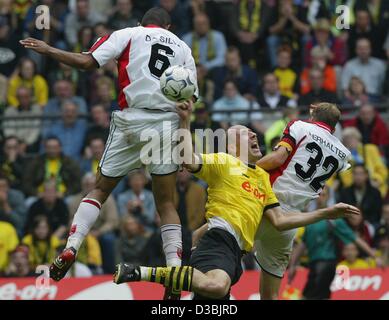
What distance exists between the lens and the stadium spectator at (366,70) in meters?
21.5

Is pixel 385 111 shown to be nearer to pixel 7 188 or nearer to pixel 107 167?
pixel 7 188

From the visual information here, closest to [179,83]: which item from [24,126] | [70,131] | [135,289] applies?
[135,289]

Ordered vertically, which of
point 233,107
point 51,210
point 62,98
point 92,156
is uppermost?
point 62,98

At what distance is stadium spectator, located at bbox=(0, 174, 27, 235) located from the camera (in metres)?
19.4

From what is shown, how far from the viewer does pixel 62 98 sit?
69.6 ft

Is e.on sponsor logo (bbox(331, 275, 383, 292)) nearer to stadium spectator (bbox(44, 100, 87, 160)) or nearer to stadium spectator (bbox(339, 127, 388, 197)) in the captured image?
stadium spectator (bbox(339, 127, 388, 197))

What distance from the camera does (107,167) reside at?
44.5 ft

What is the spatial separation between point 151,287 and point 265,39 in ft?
22.2

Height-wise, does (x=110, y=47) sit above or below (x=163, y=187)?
above

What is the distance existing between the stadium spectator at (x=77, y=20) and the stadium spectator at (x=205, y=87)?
2.63 m

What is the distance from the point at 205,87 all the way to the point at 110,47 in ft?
26.2

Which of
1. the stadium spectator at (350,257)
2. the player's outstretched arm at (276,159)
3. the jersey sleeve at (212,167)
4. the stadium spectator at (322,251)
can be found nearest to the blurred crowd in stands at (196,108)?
the stadium spectator at (350,257)

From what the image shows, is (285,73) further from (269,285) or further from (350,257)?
(269,285)
